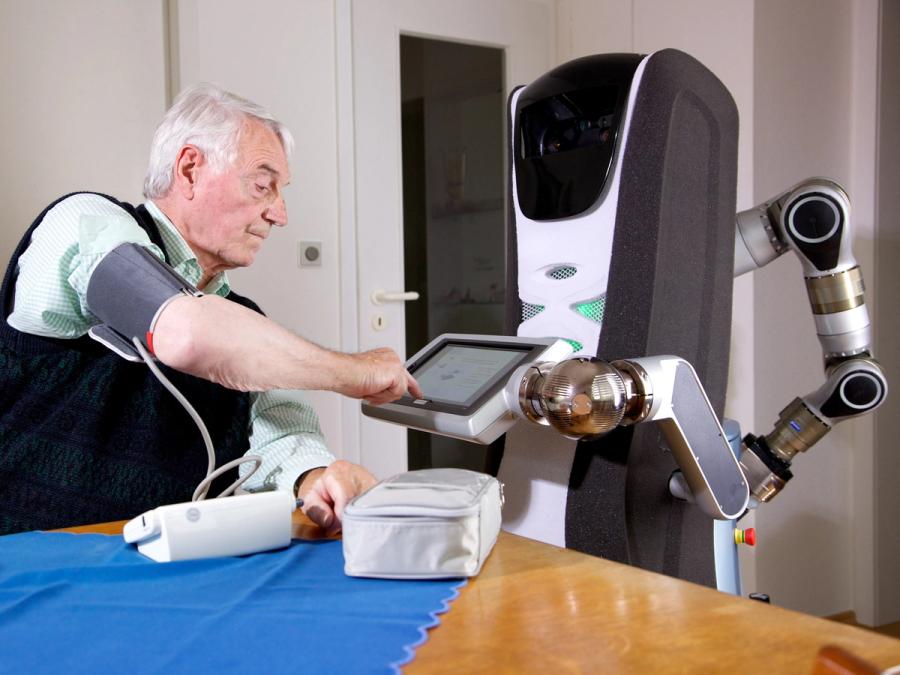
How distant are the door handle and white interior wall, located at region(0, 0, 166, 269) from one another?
0.81 meters

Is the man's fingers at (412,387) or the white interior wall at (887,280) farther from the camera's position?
the white interior wall at (887,280)

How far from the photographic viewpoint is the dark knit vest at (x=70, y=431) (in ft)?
4.11

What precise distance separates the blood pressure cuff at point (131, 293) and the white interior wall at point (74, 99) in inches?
58.6

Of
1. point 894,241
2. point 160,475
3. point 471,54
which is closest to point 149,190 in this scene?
point 160,475

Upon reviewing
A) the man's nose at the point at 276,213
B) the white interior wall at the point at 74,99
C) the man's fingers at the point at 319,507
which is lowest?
the man's fingers at the point at 319,507

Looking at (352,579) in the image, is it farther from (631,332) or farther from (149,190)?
(149,190)

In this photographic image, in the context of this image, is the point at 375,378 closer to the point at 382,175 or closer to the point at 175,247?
the point at 175,247

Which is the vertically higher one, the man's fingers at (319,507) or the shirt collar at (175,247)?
the shirt collar at (175,247)

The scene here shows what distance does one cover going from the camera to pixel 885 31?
256 centimetres

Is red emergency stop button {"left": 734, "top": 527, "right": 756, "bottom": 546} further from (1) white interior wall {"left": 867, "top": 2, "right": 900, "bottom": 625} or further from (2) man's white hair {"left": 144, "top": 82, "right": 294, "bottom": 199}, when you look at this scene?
(1) white interior wall {"left": 867, "top": 2, "right": 900, "bottom": 625}

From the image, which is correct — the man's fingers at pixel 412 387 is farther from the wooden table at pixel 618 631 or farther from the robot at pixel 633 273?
the wooden table at pixel 618 631

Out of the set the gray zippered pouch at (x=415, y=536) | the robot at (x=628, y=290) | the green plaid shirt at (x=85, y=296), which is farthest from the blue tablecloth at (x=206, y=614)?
the green plaid shirt at (x=85, y=296)

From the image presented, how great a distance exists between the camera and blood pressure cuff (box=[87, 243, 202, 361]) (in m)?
0.96

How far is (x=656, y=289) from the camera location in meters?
1.06
